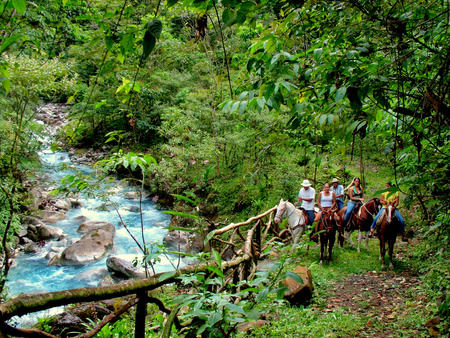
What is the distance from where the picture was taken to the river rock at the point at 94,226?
11.5 m

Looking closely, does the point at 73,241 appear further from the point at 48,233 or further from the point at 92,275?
the point at 92,275

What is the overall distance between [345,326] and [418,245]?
5.14 m

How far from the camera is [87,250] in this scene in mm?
9914

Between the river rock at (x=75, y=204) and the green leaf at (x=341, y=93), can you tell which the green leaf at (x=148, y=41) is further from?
the river rock at (x=75, y=204)

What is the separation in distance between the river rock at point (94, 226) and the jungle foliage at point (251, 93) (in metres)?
2.26

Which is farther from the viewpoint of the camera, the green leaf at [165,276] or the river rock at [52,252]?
the river rock at [52,252]

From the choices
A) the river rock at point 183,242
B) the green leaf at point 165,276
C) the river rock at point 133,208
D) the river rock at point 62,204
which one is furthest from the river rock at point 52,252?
the green leaf at point 165,276

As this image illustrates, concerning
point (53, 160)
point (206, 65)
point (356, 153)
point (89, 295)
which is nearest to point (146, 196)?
point (53, 160)

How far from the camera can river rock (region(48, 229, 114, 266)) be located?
9.52 meters

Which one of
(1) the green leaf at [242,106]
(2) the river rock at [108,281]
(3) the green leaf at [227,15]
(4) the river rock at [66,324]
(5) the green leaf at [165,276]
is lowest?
(2) the river rock at [108,281]

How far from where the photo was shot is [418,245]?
7586 mm

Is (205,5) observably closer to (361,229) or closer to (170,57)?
(361,229)

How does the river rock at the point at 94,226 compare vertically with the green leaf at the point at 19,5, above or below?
below

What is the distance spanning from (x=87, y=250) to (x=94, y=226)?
2.14 metres
